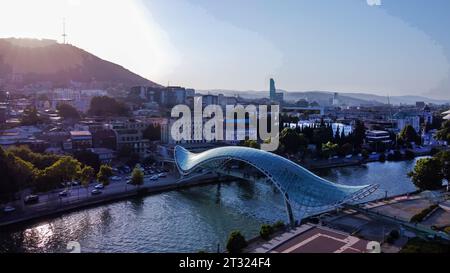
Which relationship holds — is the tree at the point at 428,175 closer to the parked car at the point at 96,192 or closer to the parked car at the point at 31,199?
the parked car at the point at 96,192

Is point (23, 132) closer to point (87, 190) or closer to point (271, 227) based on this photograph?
point (87, 190)

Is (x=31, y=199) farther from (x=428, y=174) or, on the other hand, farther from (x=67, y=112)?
(x=67, y=112)

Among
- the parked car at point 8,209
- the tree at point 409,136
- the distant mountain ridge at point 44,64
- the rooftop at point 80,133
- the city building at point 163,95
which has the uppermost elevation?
the distant mountain ridge at point 44,64

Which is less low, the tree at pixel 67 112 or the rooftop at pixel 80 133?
the tree at pixel 67 112

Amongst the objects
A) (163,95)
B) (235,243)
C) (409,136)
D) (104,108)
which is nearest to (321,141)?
(409,136)

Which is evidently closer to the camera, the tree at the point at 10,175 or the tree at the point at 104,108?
the tree at the point at 10,175

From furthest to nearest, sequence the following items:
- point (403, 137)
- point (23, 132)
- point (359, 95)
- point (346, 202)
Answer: point (359, 95), point (403, 137), point (23, 132), point (346, 202)

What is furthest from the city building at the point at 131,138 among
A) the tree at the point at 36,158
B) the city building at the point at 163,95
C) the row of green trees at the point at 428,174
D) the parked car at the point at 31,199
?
the city building at the point at 163,95

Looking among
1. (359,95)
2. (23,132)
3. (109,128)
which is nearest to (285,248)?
(109,128)
